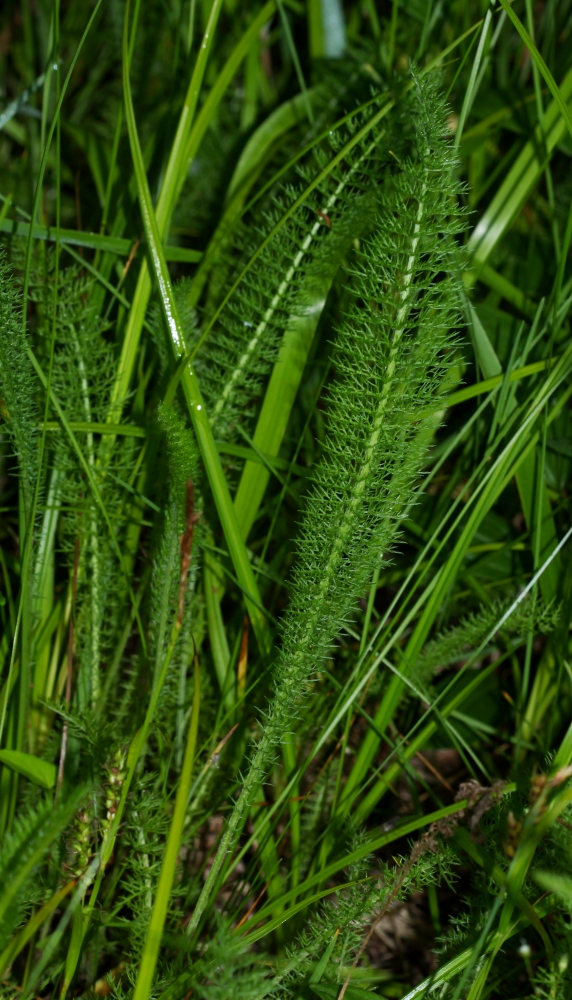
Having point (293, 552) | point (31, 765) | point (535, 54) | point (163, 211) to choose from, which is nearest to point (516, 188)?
point (535, 54)

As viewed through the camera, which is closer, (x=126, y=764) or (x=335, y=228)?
(x=126, y=764)

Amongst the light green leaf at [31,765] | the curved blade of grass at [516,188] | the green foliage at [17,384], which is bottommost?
the light green leaf at [31,765]

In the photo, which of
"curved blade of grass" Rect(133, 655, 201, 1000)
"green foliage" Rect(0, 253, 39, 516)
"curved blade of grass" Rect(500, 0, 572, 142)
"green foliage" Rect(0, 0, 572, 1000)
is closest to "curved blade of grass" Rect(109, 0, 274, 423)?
"green foliage" Rect(0, 0, 572, 1000)

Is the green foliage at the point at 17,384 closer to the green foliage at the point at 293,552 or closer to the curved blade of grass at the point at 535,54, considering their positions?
the green foliage at the point at 293,552

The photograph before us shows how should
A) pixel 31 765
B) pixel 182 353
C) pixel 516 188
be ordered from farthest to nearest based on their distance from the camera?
pixel 516 188
pixel 182 353
pixel 31 765

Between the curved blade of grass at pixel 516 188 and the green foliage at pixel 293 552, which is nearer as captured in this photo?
the green foliage at pixel 293 552

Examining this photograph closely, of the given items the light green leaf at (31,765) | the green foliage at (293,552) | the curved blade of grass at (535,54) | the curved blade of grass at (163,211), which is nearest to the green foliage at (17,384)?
the green foliage at (293,552)

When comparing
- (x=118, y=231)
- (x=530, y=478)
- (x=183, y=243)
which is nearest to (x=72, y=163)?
(x=183, y=243)

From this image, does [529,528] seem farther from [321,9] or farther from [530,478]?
[321,9]

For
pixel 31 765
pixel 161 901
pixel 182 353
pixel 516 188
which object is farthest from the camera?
pixel 516 188

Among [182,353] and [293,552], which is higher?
[182,353]

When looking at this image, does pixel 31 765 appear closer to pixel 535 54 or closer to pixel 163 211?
pixel 163 211
